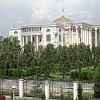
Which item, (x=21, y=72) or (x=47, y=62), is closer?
(x=47, y=62)

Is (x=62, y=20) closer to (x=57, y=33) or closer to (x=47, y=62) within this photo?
(x=57, y=33)

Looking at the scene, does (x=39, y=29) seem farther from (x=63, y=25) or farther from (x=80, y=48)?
(x=80, y=48)

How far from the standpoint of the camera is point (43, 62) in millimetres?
42875

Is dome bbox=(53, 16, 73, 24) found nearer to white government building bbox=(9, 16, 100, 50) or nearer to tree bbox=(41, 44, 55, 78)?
white government building bbox=(9, 16, 100, 50)

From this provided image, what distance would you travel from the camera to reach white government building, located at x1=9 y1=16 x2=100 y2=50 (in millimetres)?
80250

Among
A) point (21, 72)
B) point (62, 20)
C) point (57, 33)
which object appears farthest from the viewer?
point (62, 20)

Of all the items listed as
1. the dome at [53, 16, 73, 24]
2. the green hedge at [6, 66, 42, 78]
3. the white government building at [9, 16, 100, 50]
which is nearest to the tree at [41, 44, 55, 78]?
the green hedge at [6, 66, 42, 78]

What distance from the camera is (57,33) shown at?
8019 centimetres

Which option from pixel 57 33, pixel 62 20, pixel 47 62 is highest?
pixel 62 20

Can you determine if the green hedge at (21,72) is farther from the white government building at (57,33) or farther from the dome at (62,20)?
the dome at (62,20)

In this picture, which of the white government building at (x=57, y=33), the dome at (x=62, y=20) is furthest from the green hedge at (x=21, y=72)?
the dome at (x=62, y=20)

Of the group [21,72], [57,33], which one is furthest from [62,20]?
[21,72]

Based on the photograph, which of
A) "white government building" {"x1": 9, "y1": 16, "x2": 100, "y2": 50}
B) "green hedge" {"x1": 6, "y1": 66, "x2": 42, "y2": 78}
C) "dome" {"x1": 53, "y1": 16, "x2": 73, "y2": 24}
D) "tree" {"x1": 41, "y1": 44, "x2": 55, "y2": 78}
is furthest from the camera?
"dome" {"x1": 53, "y1": 16, "x2": 73, "y2": 24}

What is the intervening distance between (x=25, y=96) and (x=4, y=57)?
1745cm
